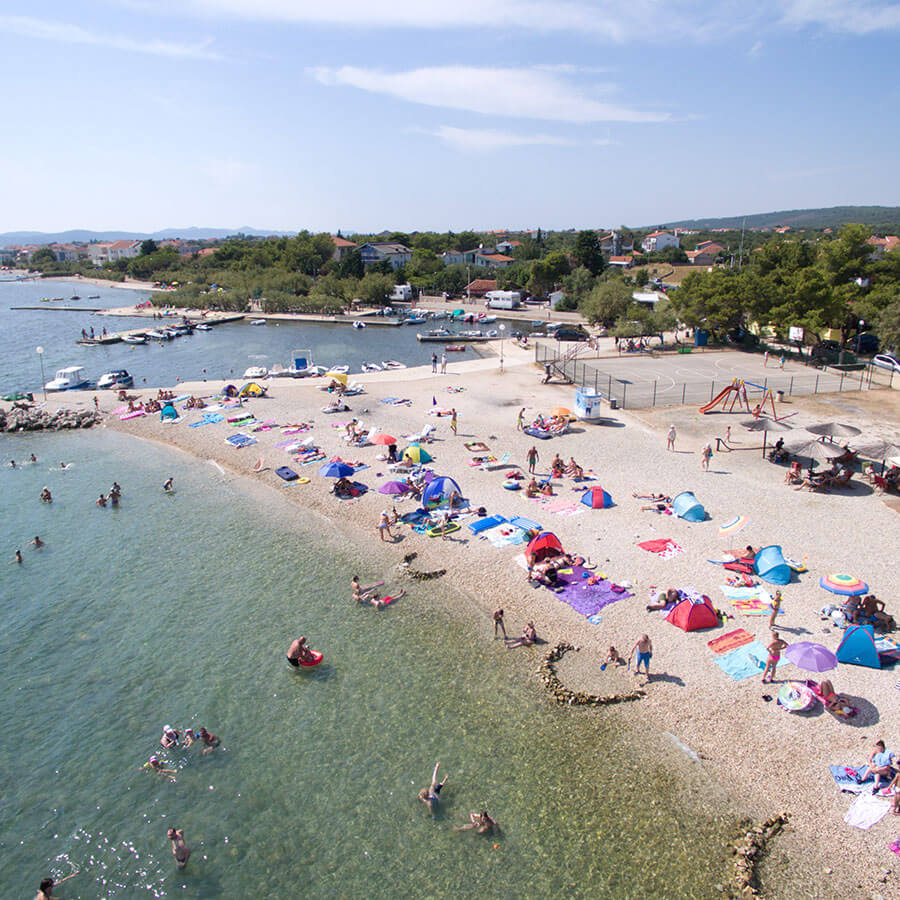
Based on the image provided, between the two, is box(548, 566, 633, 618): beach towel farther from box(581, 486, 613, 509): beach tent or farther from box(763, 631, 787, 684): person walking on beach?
box(581, 486, 613, 509): beach tent

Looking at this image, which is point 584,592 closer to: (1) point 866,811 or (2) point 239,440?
(1) point 866,811

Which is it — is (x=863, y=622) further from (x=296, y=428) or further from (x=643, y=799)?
(x=296, y=428)

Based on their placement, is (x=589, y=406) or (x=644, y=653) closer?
(x=644, y=653)

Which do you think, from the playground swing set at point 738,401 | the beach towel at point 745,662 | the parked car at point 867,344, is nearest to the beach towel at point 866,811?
the beach towel at point 745,662

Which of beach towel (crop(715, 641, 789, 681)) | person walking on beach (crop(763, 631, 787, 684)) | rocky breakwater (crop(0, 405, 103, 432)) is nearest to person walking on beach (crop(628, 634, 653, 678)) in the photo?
beach towel (crop(715, 641, 789, 681))

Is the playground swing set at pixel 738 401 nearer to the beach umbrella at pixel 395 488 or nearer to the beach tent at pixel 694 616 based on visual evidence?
the beach umbrella at pixel 395 488

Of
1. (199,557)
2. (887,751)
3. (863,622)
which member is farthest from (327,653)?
(863,622)

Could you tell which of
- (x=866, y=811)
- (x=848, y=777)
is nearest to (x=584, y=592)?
(x=848, y=777)
